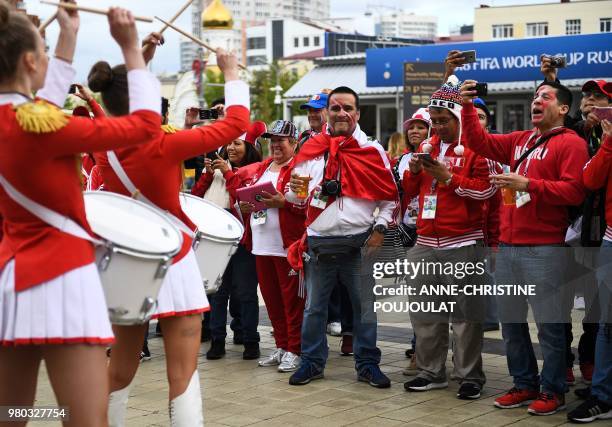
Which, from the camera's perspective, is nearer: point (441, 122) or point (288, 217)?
point (441, 122)

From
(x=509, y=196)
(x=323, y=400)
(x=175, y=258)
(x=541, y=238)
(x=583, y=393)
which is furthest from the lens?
(x=323, y=400)

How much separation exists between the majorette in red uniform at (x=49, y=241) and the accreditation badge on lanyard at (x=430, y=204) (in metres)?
3.55

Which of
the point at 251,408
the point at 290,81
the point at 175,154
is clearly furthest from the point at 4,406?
the point at 290,81

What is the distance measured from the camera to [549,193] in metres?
6.12

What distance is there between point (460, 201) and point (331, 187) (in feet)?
3.28

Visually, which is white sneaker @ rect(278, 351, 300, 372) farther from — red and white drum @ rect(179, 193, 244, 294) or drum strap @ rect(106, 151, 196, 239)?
drum strap @ rect(106, 151, 196, 239)

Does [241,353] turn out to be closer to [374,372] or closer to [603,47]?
[374,372]

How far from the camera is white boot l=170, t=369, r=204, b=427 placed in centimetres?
450

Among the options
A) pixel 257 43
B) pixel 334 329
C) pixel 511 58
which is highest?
pixel 257 43

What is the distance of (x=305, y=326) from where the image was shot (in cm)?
748

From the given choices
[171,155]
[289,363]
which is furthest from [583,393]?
[171,155]

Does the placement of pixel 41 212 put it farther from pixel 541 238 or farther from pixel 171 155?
pixel 541 238

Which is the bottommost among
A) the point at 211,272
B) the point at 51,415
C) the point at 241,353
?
the point at 241,353

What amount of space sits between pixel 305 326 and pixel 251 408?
107 cm
